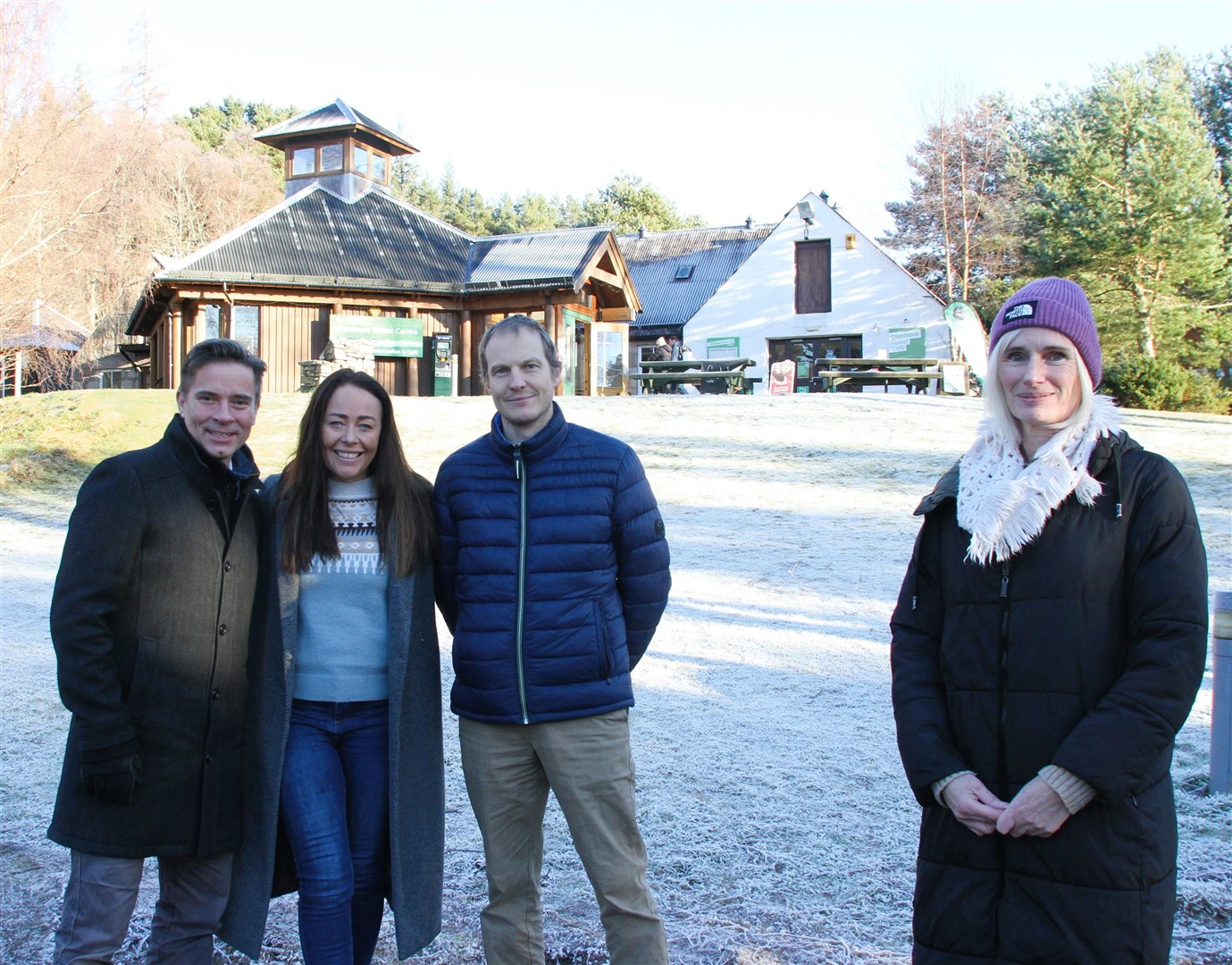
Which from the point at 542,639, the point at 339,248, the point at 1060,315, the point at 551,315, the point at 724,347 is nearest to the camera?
the point at 1060,315

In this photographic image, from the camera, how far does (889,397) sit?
18953 millimetres

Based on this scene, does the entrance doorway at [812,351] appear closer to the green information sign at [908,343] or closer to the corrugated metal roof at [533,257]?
the green information sign at [908,343]

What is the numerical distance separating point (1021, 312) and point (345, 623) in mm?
1878

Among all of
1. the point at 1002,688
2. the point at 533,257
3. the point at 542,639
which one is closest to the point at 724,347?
the point at 533,257

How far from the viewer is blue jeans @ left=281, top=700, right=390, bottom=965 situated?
2484 millimetres

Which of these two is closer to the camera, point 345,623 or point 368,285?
point 345,623

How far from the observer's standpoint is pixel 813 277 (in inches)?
1252

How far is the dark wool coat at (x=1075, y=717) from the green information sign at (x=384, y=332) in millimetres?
19776

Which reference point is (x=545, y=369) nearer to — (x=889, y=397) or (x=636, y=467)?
(x=636, y=467)

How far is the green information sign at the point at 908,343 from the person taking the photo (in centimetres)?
2970

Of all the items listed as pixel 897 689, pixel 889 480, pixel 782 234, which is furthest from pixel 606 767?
pixel 782 234

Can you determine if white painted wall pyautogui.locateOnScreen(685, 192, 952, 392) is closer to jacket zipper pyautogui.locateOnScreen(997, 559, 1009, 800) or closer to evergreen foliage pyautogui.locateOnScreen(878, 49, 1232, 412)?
evergreen foliage pyautogui.locateOnScreen(878, 49, 1232, 412)

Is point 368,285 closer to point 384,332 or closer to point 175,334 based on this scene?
point 384,332

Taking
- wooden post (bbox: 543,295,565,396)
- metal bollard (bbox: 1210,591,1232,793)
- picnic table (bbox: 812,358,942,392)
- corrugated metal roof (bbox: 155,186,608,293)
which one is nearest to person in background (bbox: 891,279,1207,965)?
metal bollard (bbox: 1210,591,1232,793)
